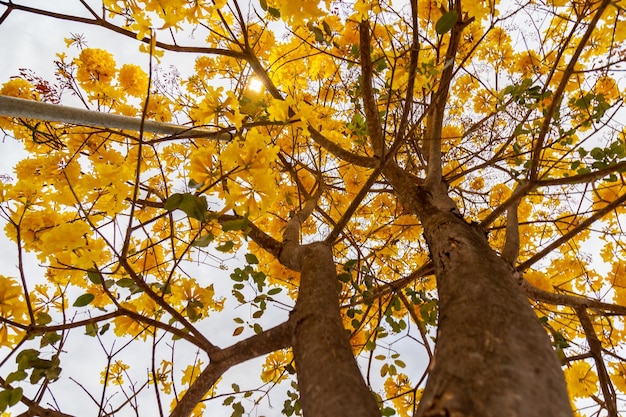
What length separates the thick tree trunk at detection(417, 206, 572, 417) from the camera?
2.24ft

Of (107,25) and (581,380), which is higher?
(107,25)

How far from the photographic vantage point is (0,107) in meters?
1.44

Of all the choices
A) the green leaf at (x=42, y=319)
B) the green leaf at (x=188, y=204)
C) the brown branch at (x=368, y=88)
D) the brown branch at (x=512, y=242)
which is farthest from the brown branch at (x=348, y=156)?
the green leaf at (x=42, y=319)

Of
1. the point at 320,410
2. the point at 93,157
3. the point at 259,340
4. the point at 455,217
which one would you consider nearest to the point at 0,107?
the point at 93,157

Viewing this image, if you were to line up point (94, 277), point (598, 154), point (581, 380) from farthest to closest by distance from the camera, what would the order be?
point (581, 380) → point (598, 154) → point (94, 277)

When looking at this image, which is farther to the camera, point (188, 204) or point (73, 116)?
point (73, 116)

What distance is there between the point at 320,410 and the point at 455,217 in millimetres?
1013

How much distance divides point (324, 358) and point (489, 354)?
44cm

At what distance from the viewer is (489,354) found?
78 cm

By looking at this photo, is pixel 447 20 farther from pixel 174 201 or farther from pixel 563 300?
pixel 563 300

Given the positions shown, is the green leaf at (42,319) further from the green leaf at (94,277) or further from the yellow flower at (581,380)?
the yellow flower at (581,380)

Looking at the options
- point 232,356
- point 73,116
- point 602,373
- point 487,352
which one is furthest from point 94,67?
point 602,373

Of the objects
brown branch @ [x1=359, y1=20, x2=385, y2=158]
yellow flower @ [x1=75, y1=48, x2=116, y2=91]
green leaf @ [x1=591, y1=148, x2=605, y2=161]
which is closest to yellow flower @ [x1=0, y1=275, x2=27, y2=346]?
brown branch @ [x1=359, y1=20, x2=385, y2=158]

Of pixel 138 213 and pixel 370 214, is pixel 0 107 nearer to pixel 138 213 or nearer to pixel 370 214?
pixel 138 213
